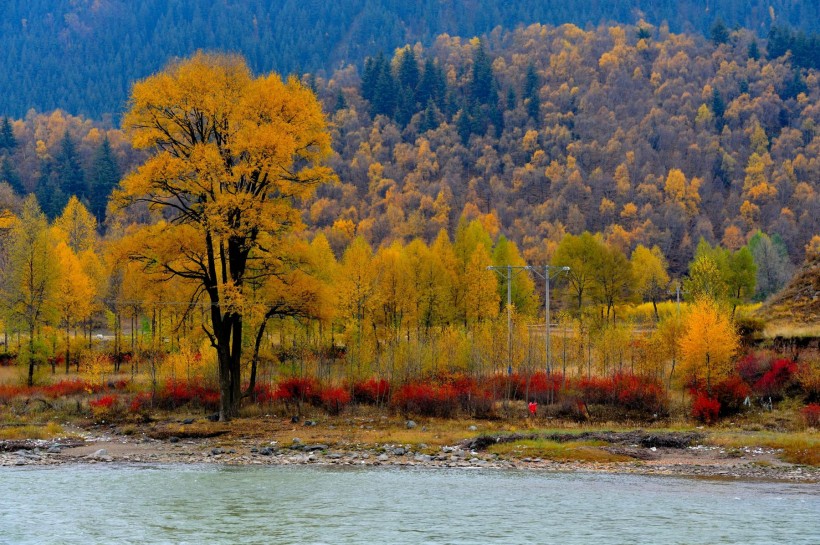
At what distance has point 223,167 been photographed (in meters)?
40.7

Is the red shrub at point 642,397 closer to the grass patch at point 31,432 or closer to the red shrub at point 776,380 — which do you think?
the red shrub at point 776,380

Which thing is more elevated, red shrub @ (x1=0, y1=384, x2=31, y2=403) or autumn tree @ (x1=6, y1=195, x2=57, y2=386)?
autumn tree @ (x1=6, y1=195, x2=57, y2=386)

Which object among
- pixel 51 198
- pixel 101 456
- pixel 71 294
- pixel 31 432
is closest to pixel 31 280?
pixel 71 294

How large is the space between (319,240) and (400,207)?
10345 centimetres

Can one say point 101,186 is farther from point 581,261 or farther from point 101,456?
point 101,456

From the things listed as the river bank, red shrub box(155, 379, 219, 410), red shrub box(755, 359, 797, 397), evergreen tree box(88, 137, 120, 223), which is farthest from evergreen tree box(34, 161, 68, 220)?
red shrub box(755, 359, 797, 397)

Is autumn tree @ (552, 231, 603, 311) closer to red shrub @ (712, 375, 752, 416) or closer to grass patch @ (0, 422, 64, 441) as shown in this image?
red shrub @ (712, 375, 752, 416)

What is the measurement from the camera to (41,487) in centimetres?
2995

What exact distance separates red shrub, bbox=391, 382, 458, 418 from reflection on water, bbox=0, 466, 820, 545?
1274cm

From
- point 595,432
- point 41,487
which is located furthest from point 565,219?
point 41,487

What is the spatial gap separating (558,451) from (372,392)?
585 inches

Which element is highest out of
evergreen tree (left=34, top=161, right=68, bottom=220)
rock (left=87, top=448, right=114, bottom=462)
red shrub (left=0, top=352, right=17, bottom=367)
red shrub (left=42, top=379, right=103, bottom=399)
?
evergreen tree (left=34, top=161, right=68, bottom=220)

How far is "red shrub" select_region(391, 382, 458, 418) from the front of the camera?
46469 mm

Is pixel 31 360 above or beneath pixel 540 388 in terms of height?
above
